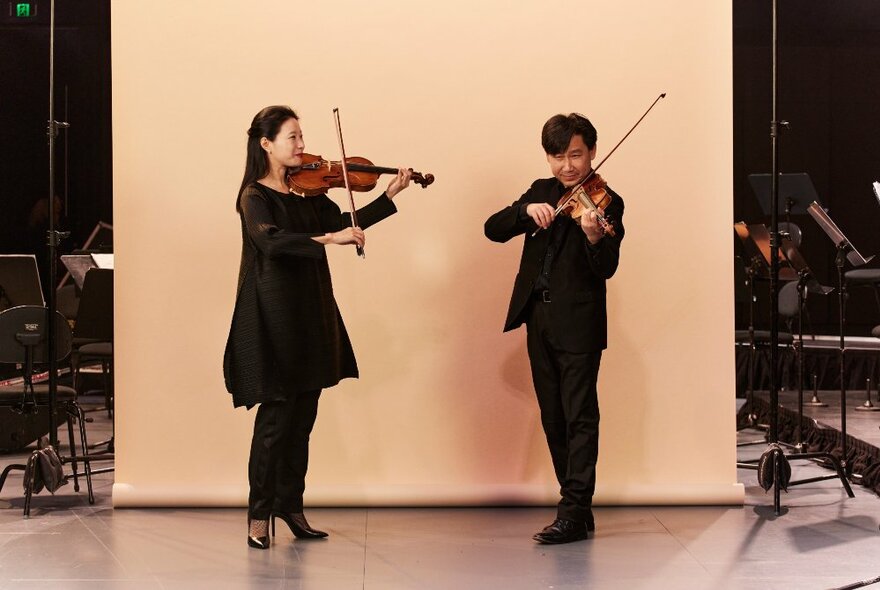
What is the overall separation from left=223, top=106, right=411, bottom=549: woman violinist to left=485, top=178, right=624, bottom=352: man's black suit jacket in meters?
0.51

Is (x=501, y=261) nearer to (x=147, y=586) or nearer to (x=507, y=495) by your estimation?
(x=507, y=495)

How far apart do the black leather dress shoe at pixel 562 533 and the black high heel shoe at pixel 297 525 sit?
2.57ft

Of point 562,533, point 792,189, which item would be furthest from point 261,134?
point 792,189

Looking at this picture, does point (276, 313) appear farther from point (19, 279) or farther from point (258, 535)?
point (19, 279)

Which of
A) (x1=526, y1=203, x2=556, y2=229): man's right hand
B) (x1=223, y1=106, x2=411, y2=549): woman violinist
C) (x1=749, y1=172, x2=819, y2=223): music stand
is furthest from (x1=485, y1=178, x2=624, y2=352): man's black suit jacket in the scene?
(x1=749, y1=172, x2=819, y2=223): music stand

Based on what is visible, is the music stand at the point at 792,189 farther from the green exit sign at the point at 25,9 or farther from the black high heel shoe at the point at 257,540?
the green exit sign at the point at 25,9

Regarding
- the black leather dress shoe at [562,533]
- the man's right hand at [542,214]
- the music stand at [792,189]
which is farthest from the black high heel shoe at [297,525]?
the music stand at [792,189]

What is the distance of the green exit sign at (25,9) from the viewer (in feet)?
31.9

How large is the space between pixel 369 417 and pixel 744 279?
393 centimetres

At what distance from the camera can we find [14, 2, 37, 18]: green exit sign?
9711mm

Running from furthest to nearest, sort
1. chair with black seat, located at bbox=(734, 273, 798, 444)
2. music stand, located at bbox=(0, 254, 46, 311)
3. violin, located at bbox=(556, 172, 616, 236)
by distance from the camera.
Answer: chair with black seat, located at bbox=(734, 273, 798, 444), music stand, located at bbox=(0, 254, 46, 311), violin, located at bbox=(556, 172, 616, 236)

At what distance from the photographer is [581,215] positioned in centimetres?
353

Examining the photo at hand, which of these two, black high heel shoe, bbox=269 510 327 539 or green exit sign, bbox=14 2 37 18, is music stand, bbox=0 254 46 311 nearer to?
black high heel shoe, bbox=269 510 327 539

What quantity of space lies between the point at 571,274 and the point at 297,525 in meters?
1.32
